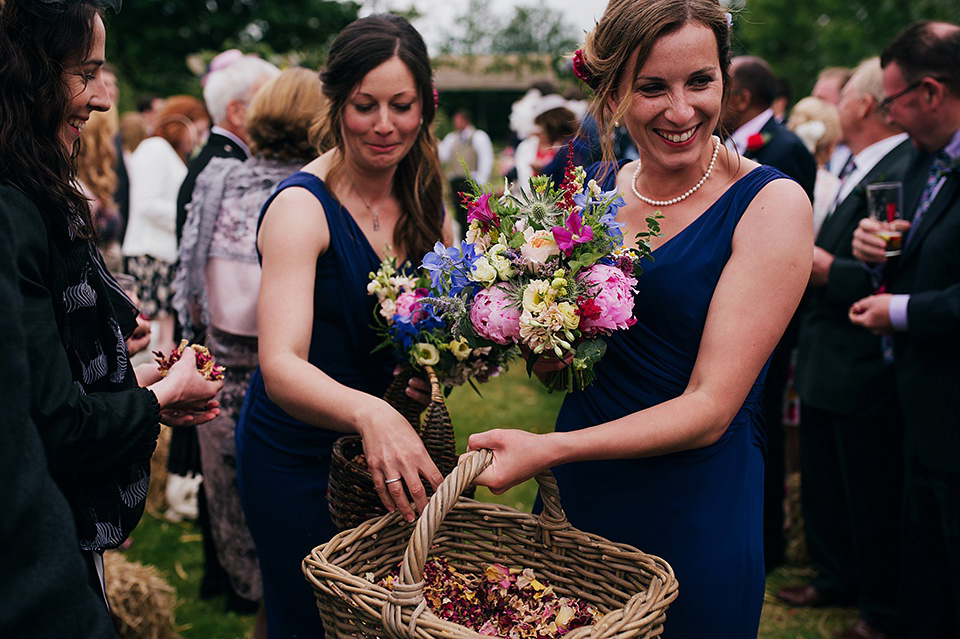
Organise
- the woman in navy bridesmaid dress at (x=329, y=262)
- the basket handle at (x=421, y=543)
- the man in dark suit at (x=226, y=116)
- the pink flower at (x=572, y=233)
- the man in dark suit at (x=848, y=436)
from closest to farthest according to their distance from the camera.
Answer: the basket handle at (x=421, y=543) < the pink flower at (x=572, y=233) < the woman in navy bridesmaid dress at (x=329, y=262) < the man in dark suit at (x=848, y=436) < the man in dark suit at (x=226, y=116)

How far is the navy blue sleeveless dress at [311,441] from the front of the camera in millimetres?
2854

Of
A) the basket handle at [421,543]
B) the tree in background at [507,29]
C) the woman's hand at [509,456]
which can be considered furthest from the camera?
the tree in background at [507,29]

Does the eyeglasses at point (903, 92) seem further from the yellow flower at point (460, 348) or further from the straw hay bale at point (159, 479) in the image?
the straw hay bale at point (159, 479)

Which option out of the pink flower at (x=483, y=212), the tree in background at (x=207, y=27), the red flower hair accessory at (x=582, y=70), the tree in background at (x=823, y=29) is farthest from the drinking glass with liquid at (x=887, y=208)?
the tree in background at (x=207, y=27)

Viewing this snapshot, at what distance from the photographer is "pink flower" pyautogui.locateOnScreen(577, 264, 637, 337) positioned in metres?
1.97

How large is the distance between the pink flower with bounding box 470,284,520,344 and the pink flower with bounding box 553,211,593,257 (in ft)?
0.60

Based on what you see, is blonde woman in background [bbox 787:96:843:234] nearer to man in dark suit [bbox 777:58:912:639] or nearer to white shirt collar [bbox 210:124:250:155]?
man in dark suit [bbox 777:58:912:639]

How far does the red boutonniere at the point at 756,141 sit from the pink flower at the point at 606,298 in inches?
126

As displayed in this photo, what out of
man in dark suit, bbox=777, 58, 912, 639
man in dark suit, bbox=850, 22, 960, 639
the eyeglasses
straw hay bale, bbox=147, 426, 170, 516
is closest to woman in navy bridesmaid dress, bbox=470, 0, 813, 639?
man in dark suit, bbox=850, 22, 960, 639

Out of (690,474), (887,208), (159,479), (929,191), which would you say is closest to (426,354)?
(690,474)

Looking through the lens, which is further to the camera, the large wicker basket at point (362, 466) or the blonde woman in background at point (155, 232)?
the blonde woman in background at point (155, 232)

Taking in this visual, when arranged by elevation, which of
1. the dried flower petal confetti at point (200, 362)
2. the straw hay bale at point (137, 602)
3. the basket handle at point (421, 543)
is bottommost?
the straw hay bale at point (137, 602)

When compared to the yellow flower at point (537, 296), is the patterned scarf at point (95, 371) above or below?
below

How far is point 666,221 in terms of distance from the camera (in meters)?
2.45
